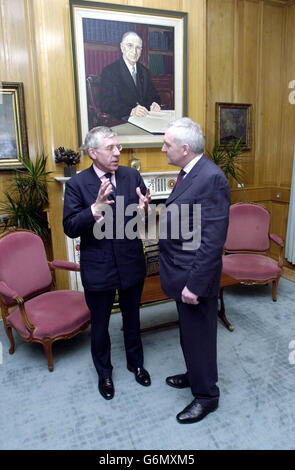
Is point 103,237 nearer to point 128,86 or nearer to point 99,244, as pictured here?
point 99,244

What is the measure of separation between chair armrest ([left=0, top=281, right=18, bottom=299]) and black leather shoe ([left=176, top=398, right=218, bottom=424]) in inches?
52.2

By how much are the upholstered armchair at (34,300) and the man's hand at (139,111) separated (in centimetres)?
150

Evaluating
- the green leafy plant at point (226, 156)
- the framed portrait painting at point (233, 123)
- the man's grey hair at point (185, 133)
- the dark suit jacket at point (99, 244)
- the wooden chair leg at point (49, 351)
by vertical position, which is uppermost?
the framed portrait painting at point (233, 123)

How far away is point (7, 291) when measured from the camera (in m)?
2.44

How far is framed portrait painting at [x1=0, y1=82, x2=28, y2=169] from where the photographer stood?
10.3ft

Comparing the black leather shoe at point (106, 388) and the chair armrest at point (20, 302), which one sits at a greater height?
the chair armrest at point (20, 302)

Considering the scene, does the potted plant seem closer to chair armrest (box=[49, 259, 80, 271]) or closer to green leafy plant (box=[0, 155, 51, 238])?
green leafy plant (box=[0, 155, 51, 238])

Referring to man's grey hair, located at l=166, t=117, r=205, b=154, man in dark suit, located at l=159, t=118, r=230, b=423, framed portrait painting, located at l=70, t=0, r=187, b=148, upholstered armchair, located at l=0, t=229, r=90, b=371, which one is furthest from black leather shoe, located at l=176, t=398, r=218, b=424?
framed portrait painting, located at l=70, t=0, r=187, b=148

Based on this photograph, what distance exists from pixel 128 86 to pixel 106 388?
2.60 m

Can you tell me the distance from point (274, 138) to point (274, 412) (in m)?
3.48

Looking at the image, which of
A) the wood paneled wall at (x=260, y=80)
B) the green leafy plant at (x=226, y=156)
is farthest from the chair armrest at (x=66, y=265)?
the wood paneled wall at (x=260, y=80)

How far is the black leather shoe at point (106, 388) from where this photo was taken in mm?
2187

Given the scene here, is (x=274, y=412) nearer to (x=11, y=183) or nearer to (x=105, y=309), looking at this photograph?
(x=105, y=309)

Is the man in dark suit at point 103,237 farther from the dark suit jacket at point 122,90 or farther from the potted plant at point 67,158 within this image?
the dark suit jacket at point 122,90
